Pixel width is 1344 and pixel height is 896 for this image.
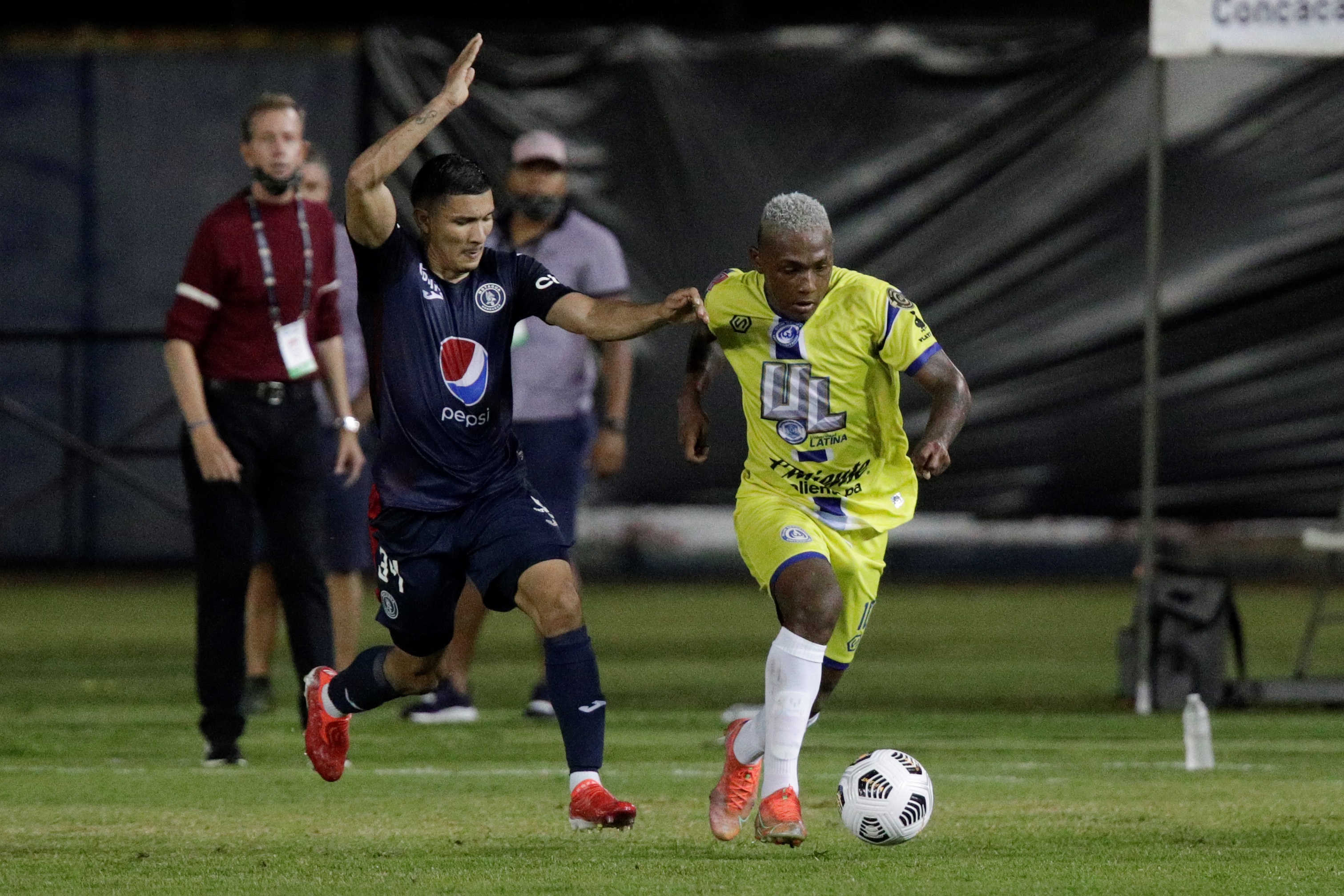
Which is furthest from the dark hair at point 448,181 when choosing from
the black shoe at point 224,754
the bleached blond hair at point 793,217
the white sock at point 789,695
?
the black shoe at point 224,754

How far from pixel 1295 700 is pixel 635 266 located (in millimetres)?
7129

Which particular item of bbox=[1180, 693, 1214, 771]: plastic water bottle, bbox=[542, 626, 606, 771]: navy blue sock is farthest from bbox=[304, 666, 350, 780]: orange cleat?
bbox=[1180, 693, 1214, 771]: plastic water bottle

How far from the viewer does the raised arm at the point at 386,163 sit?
234 inches

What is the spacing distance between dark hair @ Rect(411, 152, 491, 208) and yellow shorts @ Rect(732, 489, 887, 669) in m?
1.23

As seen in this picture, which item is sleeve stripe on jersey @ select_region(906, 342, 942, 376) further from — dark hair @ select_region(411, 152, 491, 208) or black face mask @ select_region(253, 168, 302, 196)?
black face mask @ select_region(253, 168, 302, 196)

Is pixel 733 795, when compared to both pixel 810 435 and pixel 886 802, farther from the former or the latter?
pixel 810 435

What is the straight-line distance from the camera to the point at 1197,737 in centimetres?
767

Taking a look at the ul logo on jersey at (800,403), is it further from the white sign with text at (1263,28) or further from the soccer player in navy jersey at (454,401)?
the white sign with text at (1263,28)

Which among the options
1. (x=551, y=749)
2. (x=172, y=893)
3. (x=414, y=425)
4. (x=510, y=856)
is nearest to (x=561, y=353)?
(x=551, y=749)

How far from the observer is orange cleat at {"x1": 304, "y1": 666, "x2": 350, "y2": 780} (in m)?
6.70

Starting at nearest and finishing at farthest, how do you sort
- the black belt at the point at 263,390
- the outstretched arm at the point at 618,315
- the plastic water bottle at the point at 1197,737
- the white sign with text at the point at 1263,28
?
the outstretched arm at the point at 618,315
the plastic water bottle at the point at 1197,737
the black belt at the point at 263,390
the white sign with text at the point at 1263,28

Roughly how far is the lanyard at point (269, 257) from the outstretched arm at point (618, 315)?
1.97 meters

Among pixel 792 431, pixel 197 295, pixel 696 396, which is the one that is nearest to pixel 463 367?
pixel 696 396

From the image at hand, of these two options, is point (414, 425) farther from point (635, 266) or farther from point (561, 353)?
point (635, 266)
